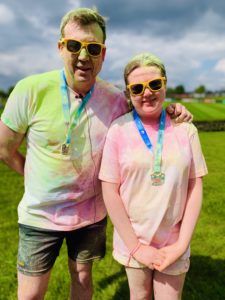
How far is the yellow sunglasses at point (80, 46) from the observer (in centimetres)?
280

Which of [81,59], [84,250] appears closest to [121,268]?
[84,250]

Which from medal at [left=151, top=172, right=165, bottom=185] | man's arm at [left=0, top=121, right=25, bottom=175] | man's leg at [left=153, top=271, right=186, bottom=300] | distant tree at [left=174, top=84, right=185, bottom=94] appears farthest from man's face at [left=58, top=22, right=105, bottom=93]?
distant tree at [left=174, top=84, right=185, bottom=94]

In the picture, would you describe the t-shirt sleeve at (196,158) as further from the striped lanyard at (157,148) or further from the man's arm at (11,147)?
the man's arm at (11,147)

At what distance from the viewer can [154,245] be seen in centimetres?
295

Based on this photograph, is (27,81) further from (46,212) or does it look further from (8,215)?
(8,215)

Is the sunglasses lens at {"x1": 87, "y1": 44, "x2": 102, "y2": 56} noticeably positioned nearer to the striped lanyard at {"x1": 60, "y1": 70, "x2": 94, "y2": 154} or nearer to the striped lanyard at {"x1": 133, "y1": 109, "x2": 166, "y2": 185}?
the striped lanyard at {"x1": 60, "y1": 70, "x2": 94, "y2": 154}

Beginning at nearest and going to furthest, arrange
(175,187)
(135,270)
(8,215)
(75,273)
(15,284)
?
(175,187)
(135,270)
(75,273)
(15,284)
(8,215)

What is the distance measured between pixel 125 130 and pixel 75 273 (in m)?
1.63

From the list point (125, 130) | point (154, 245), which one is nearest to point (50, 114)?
point (125, 130)

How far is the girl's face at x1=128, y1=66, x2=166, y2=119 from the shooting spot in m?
2.78

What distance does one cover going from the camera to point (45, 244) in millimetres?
3246

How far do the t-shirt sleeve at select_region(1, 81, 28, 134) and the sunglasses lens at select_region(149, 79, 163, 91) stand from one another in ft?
3.24

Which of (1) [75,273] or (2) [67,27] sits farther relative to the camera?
(1) [75,273]

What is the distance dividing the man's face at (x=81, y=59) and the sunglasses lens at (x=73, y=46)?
27mm
